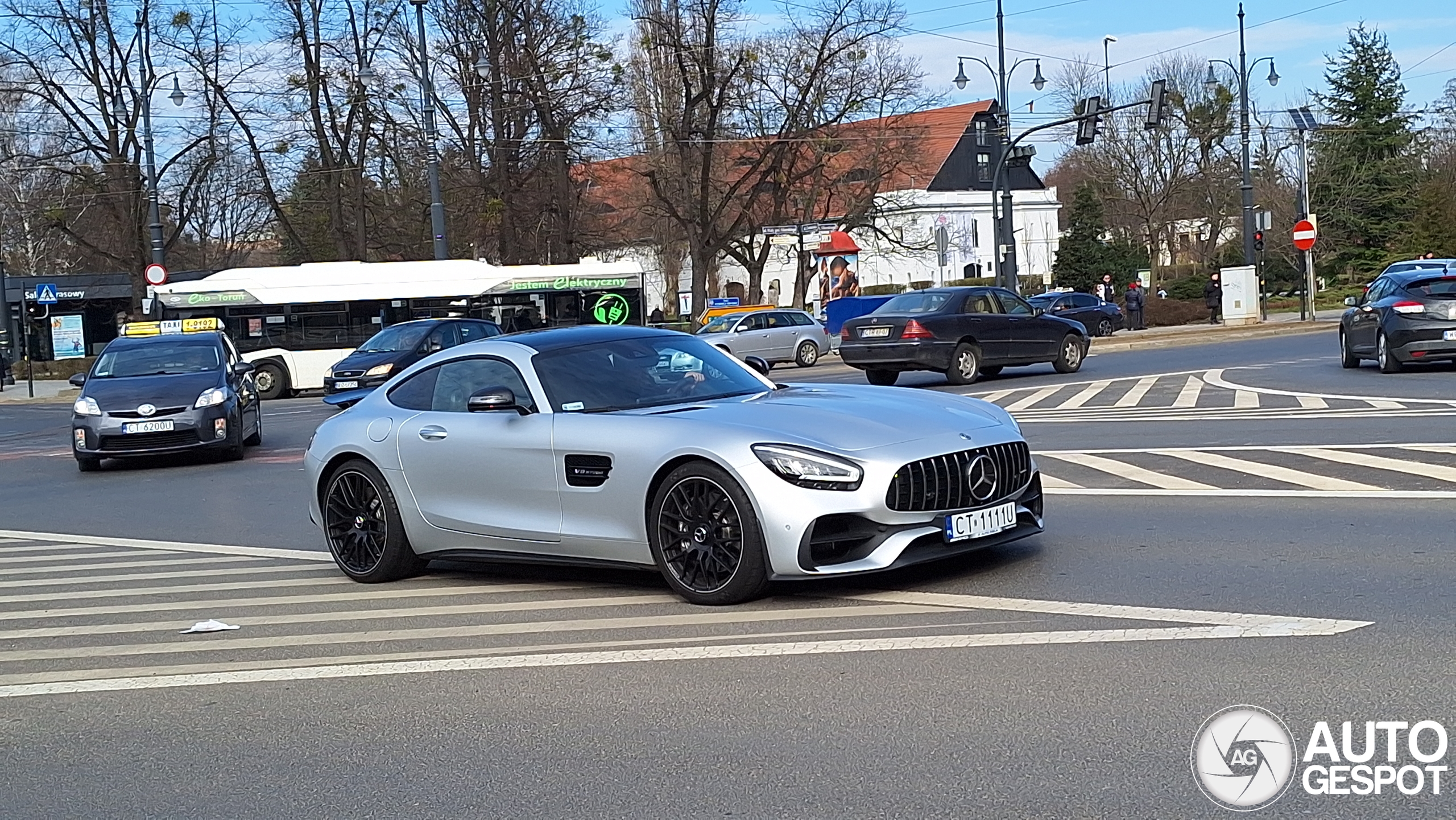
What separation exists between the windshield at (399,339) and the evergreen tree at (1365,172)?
5391 cm

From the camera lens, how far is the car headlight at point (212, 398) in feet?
59.0

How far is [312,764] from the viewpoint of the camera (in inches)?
207

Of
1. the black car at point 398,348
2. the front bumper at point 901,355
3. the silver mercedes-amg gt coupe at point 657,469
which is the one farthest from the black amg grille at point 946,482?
the black car at point 398,348

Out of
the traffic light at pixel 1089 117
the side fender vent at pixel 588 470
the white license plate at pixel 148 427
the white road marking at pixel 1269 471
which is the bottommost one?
the white road marking at pixel 1269 471

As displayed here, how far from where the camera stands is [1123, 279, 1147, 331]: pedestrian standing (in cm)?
5184

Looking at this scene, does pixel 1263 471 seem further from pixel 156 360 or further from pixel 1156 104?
pixel 1156 104

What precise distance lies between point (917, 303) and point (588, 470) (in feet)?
59.1

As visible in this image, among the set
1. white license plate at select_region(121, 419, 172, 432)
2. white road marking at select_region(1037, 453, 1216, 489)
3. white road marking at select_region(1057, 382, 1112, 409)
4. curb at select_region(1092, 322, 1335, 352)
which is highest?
white license plate at select_region(121, 419, 172, 432)

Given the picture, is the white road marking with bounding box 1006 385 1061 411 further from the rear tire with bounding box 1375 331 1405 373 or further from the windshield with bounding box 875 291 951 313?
the rear tire with bounding box 1375 331 1405 373

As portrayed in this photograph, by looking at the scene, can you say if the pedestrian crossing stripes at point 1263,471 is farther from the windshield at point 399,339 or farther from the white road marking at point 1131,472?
the windshield at point 399,339

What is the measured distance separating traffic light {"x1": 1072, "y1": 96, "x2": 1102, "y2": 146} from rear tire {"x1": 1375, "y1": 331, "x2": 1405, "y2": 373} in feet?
53.8

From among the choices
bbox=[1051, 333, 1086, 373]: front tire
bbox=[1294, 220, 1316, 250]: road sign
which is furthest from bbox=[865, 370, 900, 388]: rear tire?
bbox=[1294, 220, 1316, 250]: road sign

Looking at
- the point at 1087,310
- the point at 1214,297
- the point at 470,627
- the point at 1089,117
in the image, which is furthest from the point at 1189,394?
the point at 1214,297

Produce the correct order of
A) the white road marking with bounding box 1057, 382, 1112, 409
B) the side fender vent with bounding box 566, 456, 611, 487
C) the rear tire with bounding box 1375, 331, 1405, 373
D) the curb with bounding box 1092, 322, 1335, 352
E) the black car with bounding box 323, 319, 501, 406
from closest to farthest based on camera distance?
1. the side fender vent with bounding box 566, 456, 611, 487
2. the white road marking with bounding box 1057, 382, 1112, 409
3. the rear tire with bounding box 1375, 331, 1405, 373
4. the black car with bounding box 323, 319, 501, 406
5. the curb with bounding box 1092, 322, 1335, 352
